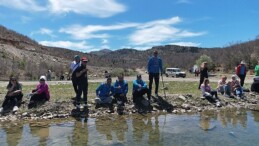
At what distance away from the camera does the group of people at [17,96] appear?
1596 centimetres

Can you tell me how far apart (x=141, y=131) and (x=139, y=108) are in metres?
4.21

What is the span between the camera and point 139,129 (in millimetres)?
12805

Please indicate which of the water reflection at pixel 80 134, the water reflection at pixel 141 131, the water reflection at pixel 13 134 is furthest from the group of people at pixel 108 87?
the water reflection at pixel 13 134

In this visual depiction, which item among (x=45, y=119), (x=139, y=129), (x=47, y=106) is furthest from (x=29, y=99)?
(x=139, y=129)

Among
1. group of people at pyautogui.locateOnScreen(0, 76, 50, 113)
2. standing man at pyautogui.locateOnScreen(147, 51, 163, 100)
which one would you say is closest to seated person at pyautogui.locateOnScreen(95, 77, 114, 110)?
standing man at pyautogui.locateOnScreen(147, 51, 163, 100)

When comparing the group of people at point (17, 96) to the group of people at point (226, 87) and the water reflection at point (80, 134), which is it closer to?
the water reflection at point (80, 134)

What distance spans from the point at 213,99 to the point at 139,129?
6.92 meters

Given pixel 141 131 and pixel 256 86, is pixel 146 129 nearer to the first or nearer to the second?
pixel 141 131

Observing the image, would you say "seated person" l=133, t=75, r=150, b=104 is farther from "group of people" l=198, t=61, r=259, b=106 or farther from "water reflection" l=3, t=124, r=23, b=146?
"water reflection" l=3, t=124, r=23, b=146

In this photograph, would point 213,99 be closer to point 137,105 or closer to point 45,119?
point 137,105

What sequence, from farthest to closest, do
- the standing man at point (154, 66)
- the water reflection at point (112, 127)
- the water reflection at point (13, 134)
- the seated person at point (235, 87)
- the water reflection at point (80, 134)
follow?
1. the seated person at point (235, 87)
2. the standing man at point (154, 66)
3. the water reflection at point (112, 127)
4. the water reflection at point (13, 134)
5. the water reflection at point (80, 134)

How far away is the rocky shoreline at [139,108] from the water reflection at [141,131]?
79 centimetres

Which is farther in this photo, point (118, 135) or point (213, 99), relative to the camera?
point (213, 99)

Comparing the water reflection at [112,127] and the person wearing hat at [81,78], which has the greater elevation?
the person wearing hat at [81,78]
